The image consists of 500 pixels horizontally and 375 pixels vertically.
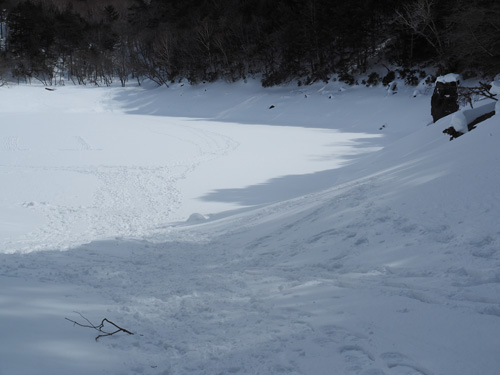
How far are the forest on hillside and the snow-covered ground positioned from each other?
18.3 metres

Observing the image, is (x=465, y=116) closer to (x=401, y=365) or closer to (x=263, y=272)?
(x=263, y=272)

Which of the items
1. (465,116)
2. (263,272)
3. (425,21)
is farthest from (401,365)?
(425,21)

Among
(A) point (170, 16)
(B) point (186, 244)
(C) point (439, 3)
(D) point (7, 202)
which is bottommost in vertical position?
(B) point (186, 244)

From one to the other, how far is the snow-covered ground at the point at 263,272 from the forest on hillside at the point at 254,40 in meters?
18.3

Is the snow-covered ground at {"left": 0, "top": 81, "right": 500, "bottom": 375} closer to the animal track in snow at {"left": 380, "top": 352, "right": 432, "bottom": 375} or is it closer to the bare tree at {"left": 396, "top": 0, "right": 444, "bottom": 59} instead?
the animal track in snow at {"left": 380, "top": 352, "right": 432, "bottom": 375}

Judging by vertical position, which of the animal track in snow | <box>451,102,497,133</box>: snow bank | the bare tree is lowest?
the animal track in snow

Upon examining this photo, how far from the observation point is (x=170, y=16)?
63938 mm

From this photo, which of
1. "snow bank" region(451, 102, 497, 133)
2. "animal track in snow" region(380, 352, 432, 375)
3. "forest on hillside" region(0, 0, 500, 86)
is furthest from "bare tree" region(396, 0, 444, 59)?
"animal track in snow" region(380, 352, 432, 375)

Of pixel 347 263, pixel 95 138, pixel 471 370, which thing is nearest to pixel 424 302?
pixel 471 370

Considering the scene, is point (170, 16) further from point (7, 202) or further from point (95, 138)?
point (7, 202)

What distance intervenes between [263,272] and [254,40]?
45459mm

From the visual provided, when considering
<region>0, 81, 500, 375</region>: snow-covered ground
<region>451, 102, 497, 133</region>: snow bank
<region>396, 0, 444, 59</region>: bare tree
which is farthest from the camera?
<region>396, 0, 444, 59</region>: bare tree

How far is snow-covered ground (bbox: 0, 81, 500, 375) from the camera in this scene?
2.84m

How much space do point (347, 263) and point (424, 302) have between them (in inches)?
52.1
